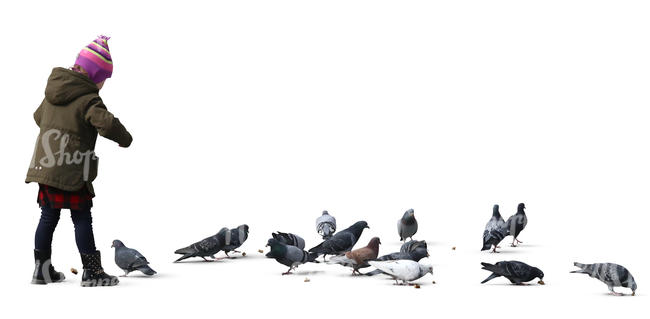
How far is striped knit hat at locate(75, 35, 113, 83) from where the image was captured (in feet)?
35.1

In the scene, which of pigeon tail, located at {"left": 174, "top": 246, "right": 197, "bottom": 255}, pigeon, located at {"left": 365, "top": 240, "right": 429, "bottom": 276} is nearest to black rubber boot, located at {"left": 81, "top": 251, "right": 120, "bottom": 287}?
pigeon tail, located at {"left": 174, "top": 246, "right": 197, "bottom": 255}

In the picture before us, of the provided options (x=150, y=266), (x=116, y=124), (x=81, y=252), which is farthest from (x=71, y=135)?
(x=150, y=266)

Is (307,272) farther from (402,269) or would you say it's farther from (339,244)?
(402,269)

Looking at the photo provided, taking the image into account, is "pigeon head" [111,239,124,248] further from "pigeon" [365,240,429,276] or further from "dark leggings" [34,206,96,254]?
"pigeon" [365,240,429,276]

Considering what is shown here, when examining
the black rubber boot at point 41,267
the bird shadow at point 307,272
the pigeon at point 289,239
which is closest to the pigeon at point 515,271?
the bird shadow at point 307,272

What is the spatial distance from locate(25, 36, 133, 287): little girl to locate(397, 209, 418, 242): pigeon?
553 centimetres

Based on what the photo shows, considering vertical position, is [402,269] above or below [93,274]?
below

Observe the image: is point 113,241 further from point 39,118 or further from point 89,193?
point 39,118

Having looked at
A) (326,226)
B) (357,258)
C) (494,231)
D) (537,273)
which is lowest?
(537,273)

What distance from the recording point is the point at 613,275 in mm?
10031

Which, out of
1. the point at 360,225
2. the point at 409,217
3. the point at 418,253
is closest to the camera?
the point at 418,253

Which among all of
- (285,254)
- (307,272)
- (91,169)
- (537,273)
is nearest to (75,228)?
(91,169)

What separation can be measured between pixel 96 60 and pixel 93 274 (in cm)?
261

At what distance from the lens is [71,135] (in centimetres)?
1043
